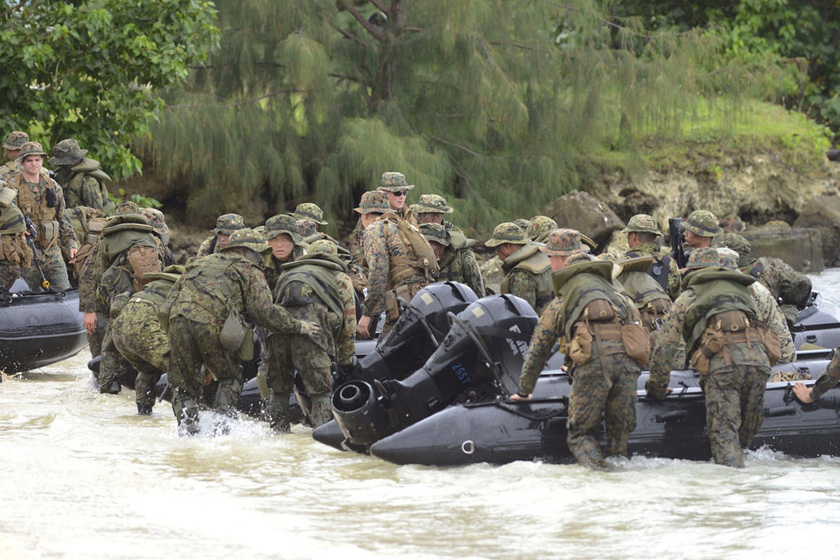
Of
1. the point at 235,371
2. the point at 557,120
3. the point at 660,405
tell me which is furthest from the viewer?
the point at 557,120

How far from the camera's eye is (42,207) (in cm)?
1305

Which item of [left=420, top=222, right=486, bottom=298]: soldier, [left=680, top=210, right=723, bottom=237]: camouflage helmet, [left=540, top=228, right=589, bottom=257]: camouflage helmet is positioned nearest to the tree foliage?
[left=420, top=222, right=486, bottom=298]: soldier

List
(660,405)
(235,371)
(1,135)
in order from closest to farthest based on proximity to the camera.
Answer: (660,405) → (235,371) → (1,135)

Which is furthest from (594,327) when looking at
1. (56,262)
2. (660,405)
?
(56,262)

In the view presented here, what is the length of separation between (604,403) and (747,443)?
113cm

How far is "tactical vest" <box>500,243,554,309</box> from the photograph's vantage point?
1043 cm

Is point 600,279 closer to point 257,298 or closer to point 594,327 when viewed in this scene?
point 594,327

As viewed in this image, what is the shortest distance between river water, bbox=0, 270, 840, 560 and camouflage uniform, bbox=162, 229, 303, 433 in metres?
0.42

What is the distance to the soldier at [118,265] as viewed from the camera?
417 inches

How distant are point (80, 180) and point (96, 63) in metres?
1.93

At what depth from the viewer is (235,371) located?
30.1 ft

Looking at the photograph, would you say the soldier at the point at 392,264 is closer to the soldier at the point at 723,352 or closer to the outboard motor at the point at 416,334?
the outboard motor at the point at 416,334

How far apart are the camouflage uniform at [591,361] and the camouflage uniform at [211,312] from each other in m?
1.91

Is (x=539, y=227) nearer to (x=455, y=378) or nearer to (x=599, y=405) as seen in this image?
(x=455, y=378)
